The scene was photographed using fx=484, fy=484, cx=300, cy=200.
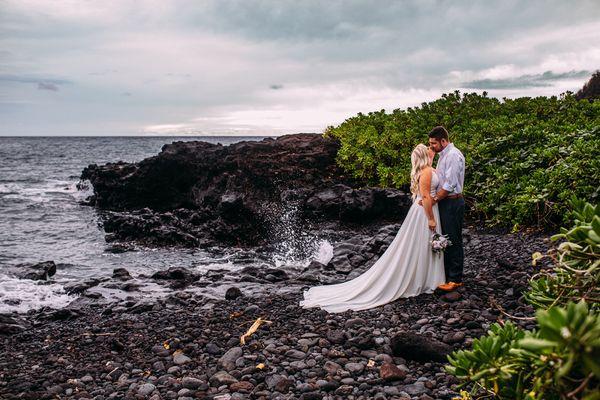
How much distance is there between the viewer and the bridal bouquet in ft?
27.0

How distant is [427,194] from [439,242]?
0.84 m

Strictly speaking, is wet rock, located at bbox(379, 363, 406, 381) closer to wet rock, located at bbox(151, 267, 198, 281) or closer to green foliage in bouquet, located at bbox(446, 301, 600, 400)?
green foliage in bouquet, located at bbox(446, 301, 600, 400)

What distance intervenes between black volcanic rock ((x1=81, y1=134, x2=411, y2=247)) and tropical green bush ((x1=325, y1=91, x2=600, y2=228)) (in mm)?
1445

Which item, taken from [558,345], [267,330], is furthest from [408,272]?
[558,345]

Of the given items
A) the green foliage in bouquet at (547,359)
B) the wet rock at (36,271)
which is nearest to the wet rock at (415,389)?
the green foliage in bouquet at (547,359)

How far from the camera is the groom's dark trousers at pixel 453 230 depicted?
848cm

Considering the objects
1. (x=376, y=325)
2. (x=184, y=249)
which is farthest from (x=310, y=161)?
(x=376, y=325)

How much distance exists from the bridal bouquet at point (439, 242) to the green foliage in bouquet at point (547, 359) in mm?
5043

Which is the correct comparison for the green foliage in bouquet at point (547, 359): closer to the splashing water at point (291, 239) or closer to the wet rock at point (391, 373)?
the wet rock at point (391, 373)

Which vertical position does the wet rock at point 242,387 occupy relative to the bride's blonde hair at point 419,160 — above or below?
below

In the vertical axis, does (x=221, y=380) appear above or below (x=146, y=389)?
above

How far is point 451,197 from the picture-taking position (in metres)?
8.49

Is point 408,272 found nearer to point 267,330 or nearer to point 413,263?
point 413,263

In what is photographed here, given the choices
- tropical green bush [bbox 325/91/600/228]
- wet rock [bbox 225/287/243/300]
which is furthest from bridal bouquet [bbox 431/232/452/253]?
wet rock [bbox 225/287/243/300]
